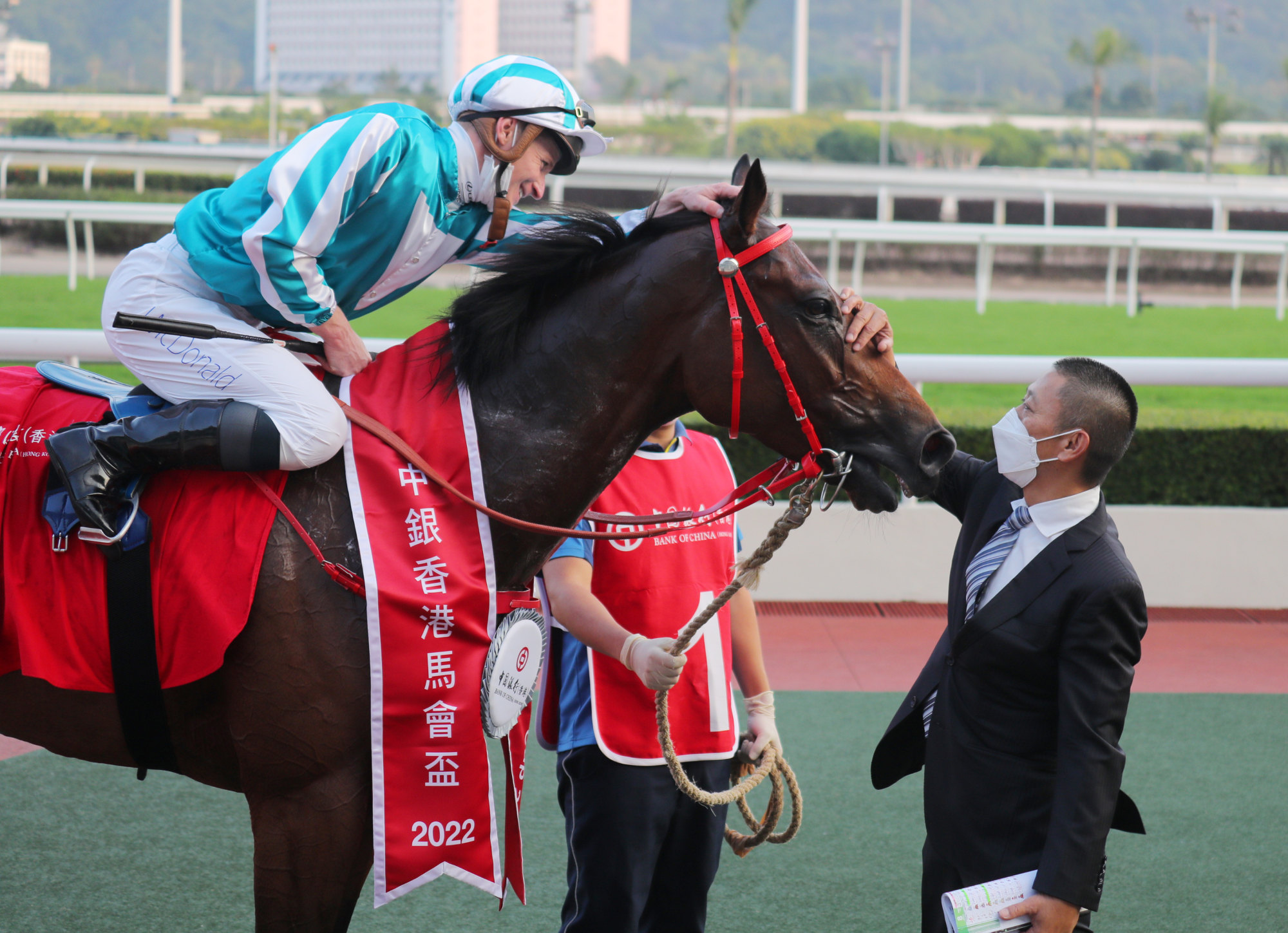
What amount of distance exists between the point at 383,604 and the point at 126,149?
31.6m

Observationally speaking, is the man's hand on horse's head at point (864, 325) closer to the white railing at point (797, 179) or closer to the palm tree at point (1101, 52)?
the white railing at point (797, 179)

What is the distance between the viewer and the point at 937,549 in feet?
18.7

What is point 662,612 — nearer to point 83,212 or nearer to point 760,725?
point 760,725

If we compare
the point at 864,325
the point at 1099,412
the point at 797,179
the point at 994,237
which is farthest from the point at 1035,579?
the point at 797,179

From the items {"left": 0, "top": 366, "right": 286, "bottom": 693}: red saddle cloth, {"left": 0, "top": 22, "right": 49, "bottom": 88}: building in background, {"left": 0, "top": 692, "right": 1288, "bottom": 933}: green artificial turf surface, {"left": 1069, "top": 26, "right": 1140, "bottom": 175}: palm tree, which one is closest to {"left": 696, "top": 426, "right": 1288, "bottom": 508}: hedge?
{"left": 0, "top": 692, "right": 1288, "bottom": 933}: green artificial turf surface

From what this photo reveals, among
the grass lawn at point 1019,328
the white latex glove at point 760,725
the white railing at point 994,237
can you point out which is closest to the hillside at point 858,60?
the grass lawn at point 1019,328

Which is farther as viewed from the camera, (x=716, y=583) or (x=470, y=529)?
(x=716, y=583)

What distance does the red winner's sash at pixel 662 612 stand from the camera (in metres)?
2.47

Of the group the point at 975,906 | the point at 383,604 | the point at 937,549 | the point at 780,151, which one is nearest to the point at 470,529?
the point at 383,604

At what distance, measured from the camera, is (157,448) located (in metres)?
1.93

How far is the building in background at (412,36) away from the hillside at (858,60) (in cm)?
694

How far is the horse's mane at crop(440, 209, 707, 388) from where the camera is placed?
207cm

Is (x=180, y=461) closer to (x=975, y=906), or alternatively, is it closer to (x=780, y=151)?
(x=975, y=906)

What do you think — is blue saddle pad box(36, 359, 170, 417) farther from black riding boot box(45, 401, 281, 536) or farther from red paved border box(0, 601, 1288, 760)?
red paved border box(0, 601, 1288, 760)
